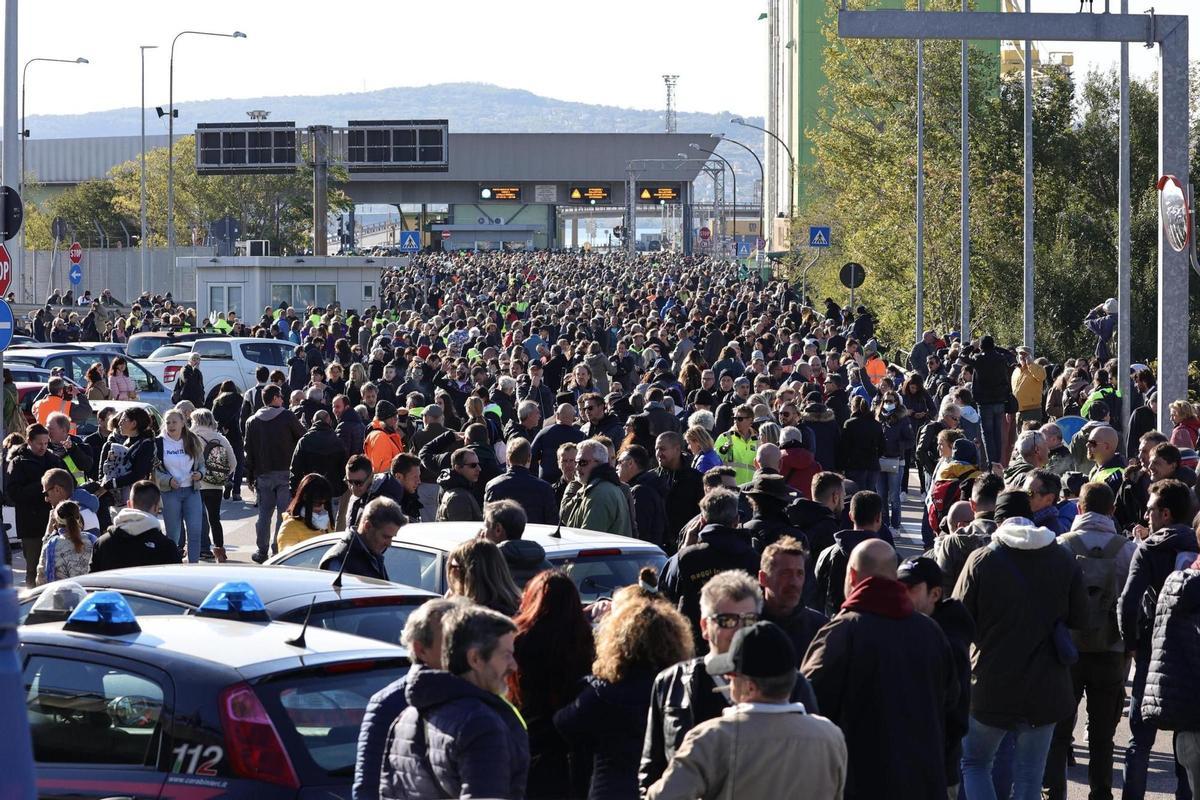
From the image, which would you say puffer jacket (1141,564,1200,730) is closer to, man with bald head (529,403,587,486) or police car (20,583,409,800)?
police car (20,583,409,800)

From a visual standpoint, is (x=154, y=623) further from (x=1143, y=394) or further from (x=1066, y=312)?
(x=1066, y=312)

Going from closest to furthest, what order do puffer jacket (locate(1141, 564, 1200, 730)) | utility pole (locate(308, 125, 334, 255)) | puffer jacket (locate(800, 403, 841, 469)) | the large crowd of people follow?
the large crowd of people
puffer jacket (locate(1141, 564, 1200, 730))
puffer jacket (locate(800, 403, 841, 469))
utility pole (locate(308, 125, 334, 255))

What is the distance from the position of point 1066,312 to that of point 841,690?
33403 millimetres

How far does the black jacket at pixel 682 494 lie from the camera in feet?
42.7

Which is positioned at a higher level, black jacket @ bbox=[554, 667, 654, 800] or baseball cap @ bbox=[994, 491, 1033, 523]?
baseball cap @ bbox=[994, 491, 1033, 523]

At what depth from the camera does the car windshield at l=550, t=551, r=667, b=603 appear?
9.31m

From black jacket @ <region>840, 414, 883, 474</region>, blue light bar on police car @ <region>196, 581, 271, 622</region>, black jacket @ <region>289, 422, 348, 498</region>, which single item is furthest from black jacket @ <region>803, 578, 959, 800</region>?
black jacket @ <region>840, 414, 883, 474</region>

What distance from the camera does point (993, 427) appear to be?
76.1 feet

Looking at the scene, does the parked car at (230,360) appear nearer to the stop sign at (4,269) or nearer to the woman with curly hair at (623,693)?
the stop sign at (4,269)

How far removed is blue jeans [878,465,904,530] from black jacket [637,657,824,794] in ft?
41.7

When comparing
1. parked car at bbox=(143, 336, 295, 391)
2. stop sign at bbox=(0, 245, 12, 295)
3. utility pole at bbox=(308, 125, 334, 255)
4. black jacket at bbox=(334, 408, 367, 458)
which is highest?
utility pole at bbox=(308, 125, 334, 255)

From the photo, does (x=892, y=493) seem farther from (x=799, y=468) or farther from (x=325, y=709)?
(x=325, y=709)

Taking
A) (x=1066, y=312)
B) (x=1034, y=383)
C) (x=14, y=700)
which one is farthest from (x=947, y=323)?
(x=14, y=700)

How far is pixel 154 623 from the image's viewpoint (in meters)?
6.53
